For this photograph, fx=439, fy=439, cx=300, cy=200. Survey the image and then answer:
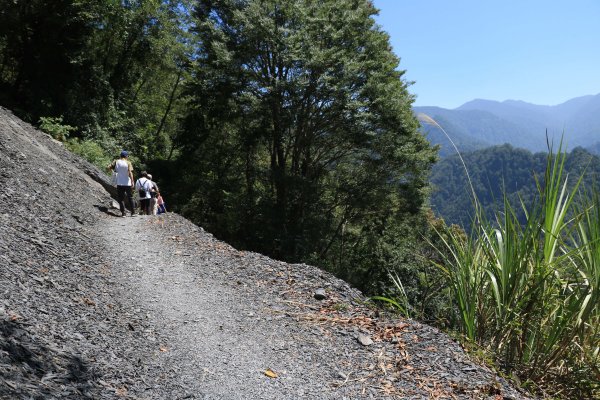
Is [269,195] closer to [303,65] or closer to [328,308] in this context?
[303,65]

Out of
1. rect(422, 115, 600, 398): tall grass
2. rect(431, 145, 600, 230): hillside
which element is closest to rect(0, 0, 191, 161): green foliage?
rect(431, 145, 600, 230): hillside

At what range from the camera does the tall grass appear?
110 inches

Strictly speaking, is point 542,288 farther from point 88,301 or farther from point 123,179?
point 123,179

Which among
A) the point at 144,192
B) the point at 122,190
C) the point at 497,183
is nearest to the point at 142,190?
the point at 144,192

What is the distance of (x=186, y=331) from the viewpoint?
182 inches

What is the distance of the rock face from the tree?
35.4 feet

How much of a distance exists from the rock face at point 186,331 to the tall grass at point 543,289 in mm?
380

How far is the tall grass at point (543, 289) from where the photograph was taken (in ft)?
9.18

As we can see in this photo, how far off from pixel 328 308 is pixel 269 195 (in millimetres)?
14466

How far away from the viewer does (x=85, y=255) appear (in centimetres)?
601

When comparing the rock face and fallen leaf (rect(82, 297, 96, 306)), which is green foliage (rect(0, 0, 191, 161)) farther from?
fallen leaf (rect(82, 297, 96, 306))

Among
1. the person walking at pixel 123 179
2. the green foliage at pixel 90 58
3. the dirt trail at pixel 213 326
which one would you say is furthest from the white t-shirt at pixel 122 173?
the green foliage at pixel 90 58

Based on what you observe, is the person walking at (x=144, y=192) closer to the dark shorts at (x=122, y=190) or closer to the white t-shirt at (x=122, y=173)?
the dark shorts at (x=122, y=190)

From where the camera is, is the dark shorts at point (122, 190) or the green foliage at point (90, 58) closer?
the dark shorts at point (122, 190)
